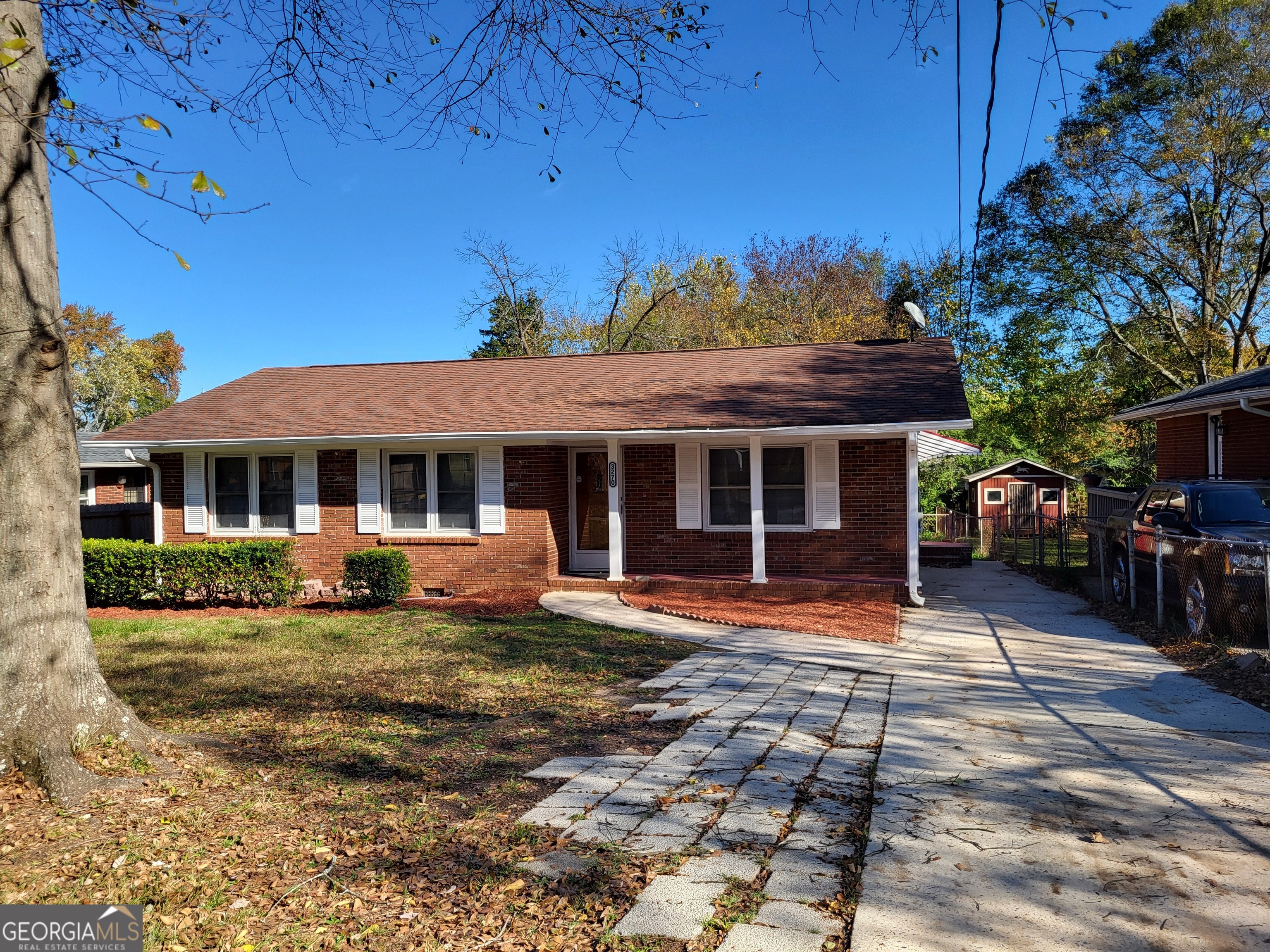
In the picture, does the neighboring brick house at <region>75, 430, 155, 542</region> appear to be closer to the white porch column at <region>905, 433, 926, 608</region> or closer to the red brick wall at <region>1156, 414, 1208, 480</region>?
the white porch column at <region>905, 433, 926, 608</region>

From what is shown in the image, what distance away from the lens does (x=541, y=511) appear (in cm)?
1384

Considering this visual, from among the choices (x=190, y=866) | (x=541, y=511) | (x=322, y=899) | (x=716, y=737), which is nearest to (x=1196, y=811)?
(x=716, y=737)

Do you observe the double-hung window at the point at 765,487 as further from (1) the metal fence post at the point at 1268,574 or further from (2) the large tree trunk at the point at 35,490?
(2) the large tree trunk at the point at 35,490

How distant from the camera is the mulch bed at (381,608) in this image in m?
12.2

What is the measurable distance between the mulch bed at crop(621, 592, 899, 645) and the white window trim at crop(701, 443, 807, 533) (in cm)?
151

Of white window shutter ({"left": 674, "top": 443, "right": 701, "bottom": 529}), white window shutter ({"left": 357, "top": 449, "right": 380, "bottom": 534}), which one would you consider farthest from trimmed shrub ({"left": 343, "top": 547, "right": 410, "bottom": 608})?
white window shutter ({"left": 674, "top": 443, "right": 701, "bottom": 529})

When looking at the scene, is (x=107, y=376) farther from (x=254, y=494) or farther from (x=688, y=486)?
(x=688, y=486)

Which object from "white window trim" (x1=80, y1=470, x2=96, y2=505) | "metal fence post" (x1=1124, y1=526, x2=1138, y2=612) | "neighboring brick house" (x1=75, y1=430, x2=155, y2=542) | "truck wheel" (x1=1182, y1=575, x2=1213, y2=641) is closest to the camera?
"truck wheel" (x1=1182, y1=575, x2=1213, y2=641)

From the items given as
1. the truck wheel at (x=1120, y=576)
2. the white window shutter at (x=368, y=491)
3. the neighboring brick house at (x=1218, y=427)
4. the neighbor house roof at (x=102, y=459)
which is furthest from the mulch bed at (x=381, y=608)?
the neighboring brick house at (x=1218, y=427)

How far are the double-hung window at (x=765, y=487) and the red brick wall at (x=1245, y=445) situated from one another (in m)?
7.59

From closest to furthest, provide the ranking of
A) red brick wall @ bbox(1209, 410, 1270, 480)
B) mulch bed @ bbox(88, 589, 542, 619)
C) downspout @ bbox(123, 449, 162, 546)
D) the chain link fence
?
1. the chain link fence
2. mulch bed @ bbox(88, 589, 542, 619)
3. red brick wall @ bbox(1209, 410, 1270, 480)
4. downspout @ bbox(123, 449, 162, 546)

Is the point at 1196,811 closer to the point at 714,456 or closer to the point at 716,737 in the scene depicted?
the point at 716,737

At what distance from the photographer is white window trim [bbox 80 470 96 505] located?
29250 millimetres

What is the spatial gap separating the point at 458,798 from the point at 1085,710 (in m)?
5.14
